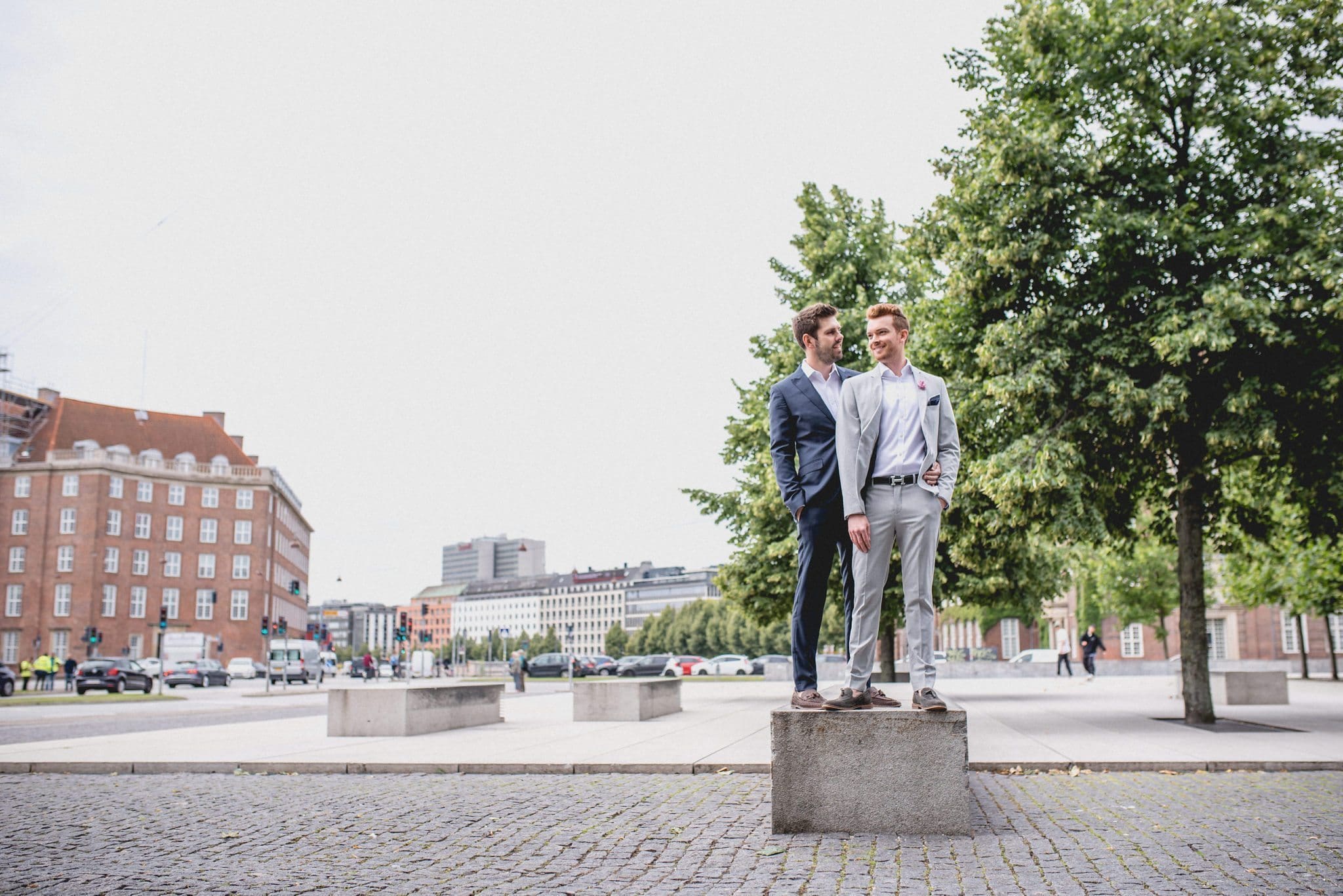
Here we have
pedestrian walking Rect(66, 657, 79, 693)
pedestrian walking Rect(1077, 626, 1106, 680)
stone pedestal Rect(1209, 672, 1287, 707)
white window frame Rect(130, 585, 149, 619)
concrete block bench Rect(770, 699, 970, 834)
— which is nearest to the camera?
concrete block bench Rect(770, 699, 970, 834)

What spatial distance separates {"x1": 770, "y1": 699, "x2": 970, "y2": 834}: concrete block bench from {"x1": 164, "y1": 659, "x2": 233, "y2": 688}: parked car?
53.9 metres

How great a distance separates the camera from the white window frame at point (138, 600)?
83250mm

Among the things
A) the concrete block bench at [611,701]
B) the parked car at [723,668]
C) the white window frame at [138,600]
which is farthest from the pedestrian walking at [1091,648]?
the white window frame at [138,600]

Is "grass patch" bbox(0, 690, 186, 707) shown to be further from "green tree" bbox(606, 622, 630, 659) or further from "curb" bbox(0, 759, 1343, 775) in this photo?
"green tree" bbox(606, 622, 630, 659)

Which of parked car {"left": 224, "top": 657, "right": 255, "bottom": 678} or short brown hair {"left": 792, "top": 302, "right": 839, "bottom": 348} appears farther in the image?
parked car {"left": 224, "top": 657, "right": 255, "bottom": 678}

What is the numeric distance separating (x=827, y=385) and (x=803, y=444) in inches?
16.9

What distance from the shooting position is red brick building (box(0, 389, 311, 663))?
261ft

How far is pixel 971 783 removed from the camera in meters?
8.97

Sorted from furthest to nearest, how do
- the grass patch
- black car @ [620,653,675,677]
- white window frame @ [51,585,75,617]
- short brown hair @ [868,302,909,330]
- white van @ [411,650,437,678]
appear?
white window frame @ [51,585,75,617], black car @ [620,653,675,677], white van @ [411,650,437,678], the grass patch, short brown hair @ [868,302,909,330]

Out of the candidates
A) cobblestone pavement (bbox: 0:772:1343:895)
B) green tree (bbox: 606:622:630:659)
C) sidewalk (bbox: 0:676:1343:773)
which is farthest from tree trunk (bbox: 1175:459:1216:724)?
green tree (bbox: 606:622:630:659)

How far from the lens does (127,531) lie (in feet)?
274

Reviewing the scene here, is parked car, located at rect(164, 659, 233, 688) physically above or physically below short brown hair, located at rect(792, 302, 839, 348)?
below

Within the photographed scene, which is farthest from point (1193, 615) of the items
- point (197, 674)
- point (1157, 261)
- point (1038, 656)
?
point (197, 674)

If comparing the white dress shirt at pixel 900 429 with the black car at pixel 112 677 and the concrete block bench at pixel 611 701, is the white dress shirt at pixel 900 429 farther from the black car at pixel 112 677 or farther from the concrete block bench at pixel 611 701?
the black car at pixel 112 677
